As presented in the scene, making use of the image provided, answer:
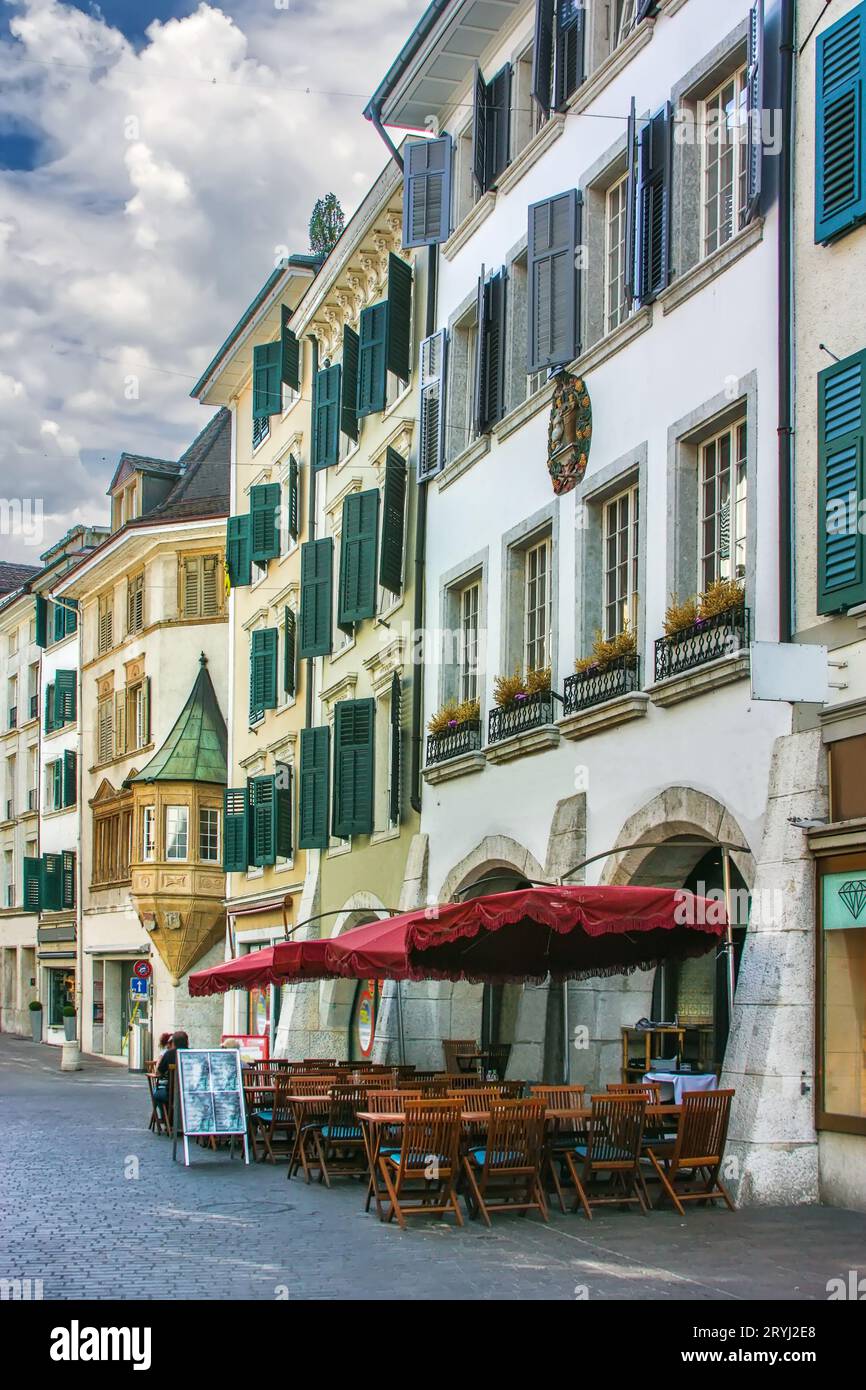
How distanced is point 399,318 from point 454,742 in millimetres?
7799

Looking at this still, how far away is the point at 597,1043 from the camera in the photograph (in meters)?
18.2

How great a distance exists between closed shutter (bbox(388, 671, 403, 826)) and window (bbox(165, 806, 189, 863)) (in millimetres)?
16125

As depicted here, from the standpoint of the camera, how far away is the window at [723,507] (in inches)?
643

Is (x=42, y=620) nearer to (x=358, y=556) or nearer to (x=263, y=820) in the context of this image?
(x=263, y=820)

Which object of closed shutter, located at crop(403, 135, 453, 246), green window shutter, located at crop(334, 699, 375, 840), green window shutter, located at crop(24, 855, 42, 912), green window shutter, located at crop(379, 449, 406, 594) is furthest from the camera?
green window shutter, located at crop(24, 855, 42, 912)

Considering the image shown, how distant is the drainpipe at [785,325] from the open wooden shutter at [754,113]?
0.65 feet

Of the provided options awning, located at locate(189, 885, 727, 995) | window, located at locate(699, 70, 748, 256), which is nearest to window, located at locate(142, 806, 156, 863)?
awning, located at locate(189, 885, 727, 995)

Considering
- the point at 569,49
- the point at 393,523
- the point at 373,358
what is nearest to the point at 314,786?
the point at 393,523

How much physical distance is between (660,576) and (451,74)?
1129 cm

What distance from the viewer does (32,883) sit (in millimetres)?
54344

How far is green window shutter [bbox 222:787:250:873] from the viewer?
3659 cm

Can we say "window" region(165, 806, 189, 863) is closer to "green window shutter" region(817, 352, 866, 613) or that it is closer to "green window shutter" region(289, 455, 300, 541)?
"green window shutter" region(289, 455, 300, 541)
